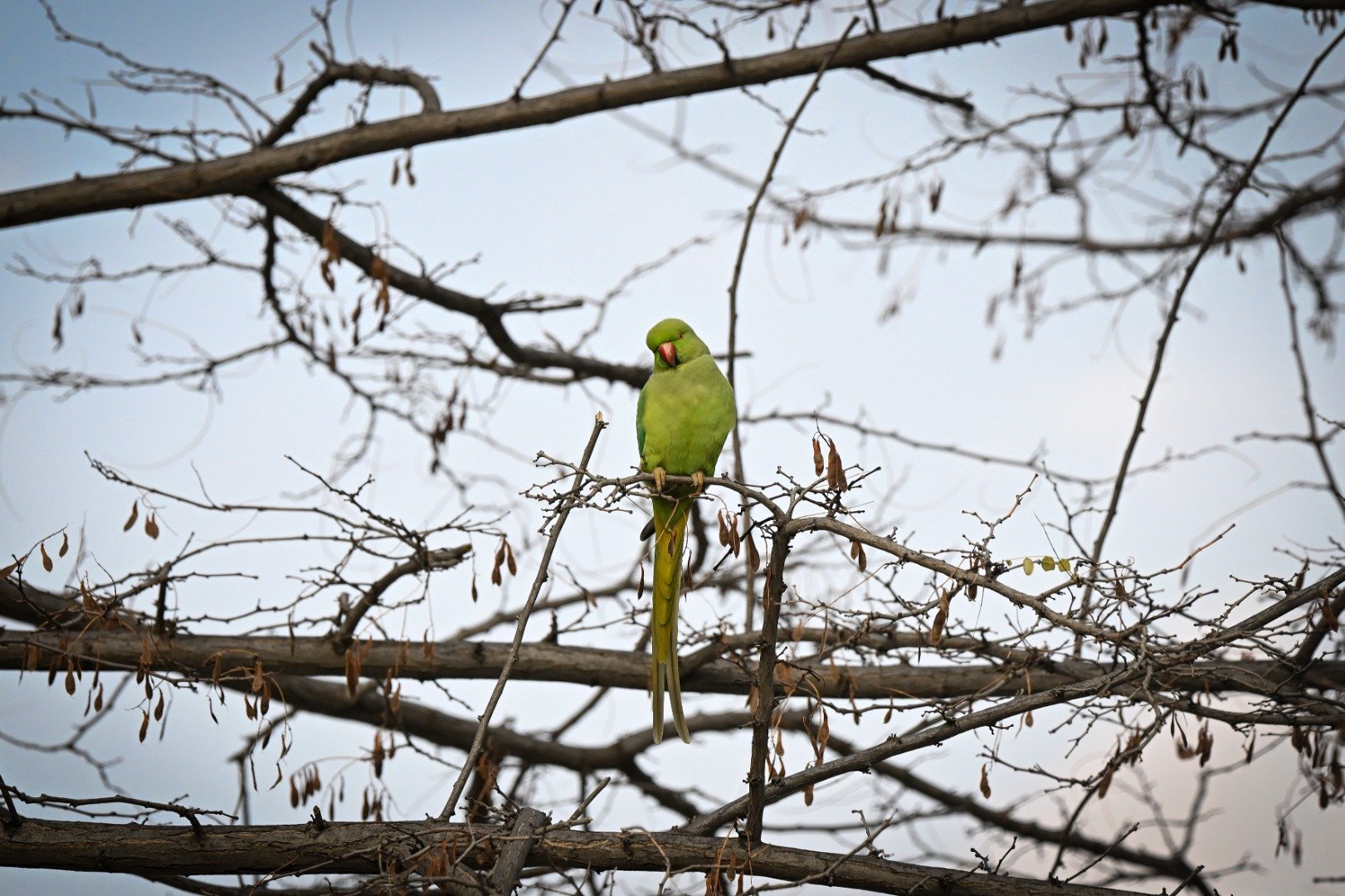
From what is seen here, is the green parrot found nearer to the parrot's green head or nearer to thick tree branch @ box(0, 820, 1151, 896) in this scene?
the parrot's green head

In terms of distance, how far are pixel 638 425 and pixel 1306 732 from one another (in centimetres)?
213

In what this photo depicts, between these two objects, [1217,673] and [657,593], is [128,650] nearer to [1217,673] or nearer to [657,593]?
[657,593]

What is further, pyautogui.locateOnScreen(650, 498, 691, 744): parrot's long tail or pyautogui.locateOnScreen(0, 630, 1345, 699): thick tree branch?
pyautogui.locateOnScreen(0, 630, 1345, 699): thick tree branch

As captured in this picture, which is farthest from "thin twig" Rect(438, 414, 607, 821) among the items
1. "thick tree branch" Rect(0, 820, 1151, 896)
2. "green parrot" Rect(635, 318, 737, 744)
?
"green parrot" Rect(635, 318, 737, 744)

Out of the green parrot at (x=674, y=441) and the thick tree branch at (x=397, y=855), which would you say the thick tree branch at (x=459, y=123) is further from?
the thick tree branch at (x=397, y=855)

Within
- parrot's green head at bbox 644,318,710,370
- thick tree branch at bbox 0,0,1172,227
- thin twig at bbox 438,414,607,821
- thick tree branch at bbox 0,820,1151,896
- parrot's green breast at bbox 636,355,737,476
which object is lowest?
thick tree branch at bbox 0,820,1151,896

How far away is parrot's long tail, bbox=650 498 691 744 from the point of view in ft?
9.84

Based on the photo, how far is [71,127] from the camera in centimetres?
460

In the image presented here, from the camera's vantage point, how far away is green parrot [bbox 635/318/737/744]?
3.06 metres

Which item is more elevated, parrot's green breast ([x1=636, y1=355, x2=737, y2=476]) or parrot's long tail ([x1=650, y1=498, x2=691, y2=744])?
parrot's green breast ([x1=636, y1=355, x2=737, y2=476])

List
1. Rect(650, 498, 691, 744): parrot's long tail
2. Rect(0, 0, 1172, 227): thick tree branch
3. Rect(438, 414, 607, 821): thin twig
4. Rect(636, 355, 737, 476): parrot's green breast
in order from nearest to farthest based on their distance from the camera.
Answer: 1. Rect(438, 414, 607, 821): thin twig
2. Rect(650, 498, 691, 744): parrot's long tail
3. Rect(636, 355, 737, 476): parrot's green breast
4. Rect(0, 0, 1172, 227): thick tree branch

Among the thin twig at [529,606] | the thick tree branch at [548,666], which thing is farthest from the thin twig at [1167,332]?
the thin twig at [529,606]

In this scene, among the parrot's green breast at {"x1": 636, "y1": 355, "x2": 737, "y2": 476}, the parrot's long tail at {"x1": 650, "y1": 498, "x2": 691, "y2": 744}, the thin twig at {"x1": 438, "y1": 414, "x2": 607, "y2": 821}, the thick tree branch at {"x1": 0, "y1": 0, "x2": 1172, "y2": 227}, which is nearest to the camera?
the thin twig at {"x1": 438, "y1": 414, "x2": 607, "y2": 821}

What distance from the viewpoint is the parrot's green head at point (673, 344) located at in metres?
3.62
